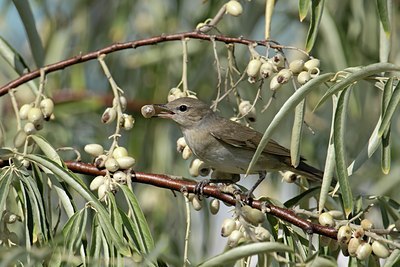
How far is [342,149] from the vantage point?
220 cm

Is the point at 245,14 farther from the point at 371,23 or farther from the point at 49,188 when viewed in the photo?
the point at 49,188

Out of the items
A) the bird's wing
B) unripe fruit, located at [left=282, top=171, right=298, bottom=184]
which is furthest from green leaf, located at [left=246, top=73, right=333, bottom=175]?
the bird's wing

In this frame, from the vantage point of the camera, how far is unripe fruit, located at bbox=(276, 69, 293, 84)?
7.72 ft

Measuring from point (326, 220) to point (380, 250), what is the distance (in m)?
0.19

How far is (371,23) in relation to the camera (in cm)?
448

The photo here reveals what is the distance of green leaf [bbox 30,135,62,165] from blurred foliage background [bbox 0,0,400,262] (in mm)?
1574

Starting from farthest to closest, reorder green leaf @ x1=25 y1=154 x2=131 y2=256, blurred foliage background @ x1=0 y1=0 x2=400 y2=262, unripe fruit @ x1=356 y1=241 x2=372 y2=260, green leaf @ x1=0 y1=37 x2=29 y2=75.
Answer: blurred foliage background @ x1=0 y1=0 x2=400 y2=262
green leaf @ x1=0 y1=37 x2=29 y2=75
unripe fruit @ x1=356 y1=241 x2=372 y2=260
green leaf @ x1=25 y1=154 x2=131 y2=256

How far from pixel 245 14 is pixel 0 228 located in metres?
2.40

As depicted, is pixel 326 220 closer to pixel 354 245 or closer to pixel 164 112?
pixel 354 245

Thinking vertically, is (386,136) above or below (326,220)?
above

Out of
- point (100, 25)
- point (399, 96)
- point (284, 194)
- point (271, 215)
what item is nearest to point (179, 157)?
point (284, 194)

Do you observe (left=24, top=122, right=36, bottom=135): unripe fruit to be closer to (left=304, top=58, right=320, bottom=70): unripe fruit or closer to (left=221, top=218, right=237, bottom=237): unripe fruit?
(left=221, top=218, right=237, bottom=237): unripe fruit

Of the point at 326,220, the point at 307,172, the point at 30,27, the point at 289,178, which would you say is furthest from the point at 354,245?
the point at 30,27

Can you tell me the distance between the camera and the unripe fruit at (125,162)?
2.38 m
